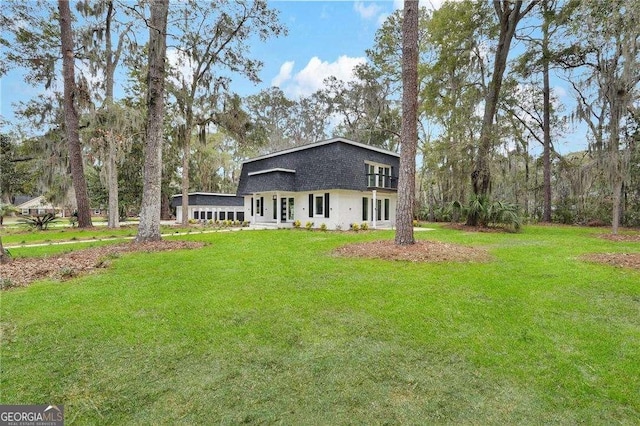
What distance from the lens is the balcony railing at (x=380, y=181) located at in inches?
666

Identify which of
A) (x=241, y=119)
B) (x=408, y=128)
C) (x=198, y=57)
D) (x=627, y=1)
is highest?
(x=198, y=57)

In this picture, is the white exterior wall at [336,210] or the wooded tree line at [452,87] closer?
the wooded tree line at [452,87]

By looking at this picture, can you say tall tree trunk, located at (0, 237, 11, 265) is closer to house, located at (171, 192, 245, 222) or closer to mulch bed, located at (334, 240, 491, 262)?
mulch bed, located at (334, 240, 491, 262)

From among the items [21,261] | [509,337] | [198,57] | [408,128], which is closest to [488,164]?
[408,128]

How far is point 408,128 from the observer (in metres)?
7.94

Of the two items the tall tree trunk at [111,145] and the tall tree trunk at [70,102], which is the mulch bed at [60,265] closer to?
the tall tree trunk at [111,145]

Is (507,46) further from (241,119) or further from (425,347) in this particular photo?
(425,347)

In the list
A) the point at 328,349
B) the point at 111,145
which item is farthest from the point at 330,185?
the point at 328,349

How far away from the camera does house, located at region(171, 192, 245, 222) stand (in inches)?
984

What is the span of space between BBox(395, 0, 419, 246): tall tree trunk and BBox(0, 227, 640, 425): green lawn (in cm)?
269

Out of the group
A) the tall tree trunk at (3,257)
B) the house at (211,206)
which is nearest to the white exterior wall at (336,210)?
the house at (211,206)

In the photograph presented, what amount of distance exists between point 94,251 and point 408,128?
929 cm

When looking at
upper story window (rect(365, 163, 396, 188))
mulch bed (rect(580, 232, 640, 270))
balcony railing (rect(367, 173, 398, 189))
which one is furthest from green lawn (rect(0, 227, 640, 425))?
upper story window (rect(365, 163, 396, 188))

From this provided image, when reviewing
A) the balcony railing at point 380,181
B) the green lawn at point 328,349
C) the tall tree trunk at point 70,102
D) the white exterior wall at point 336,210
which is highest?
the tall tree trunk at point 70,102
